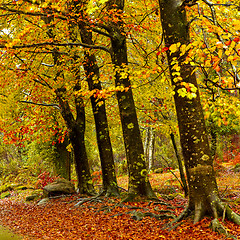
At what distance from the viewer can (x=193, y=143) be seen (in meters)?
5.15

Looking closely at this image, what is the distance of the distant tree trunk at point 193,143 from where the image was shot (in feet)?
16.6

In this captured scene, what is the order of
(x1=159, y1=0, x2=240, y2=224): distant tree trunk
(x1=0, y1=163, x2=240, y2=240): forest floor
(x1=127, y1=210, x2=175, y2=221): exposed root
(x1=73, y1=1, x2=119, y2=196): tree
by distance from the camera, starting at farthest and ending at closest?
1. (x1=73, y1=1, x2=119, y2=196): tree
2. (x1=127, y1=210, x2=175, y2=221): exposed root
3. (x1=159, y1=0, x2=240, y2=224): distant tree trunk
4. (x1=0, y1=163, x2=240, y2=240): forest floor

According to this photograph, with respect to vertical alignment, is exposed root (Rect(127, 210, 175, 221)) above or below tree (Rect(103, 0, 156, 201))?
below

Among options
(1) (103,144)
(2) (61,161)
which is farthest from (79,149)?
(2) (61,161)

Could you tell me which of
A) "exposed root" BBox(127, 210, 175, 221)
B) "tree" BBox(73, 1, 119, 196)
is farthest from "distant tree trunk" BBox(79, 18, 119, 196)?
"exposed root" BBox(127, 210, 175, 221)

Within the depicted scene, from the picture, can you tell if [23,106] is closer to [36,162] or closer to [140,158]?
[140,158]

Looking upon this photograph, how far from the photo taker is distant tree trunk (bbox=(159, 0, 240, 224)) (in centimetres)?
507

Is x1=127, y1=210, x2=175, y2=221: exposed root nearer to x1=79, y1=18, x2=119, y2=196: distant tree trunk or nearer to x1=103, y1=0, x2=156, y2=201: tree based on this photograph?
x1=103, y1=0, x2=156, y2=201: tree

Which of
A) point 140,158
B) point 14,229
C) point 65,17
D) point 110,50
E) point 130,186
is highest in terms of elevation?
point 65,17

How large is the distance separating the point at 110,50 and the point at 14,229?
21.4ft

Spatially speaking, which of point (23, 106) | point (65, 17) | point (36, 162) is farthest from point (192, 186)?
point (36, 162)

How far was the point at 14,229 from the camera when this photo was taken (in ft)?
24.6

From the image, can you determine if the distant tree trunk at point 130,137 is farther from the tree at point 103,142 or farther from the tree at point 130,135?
the tree at point 103,142

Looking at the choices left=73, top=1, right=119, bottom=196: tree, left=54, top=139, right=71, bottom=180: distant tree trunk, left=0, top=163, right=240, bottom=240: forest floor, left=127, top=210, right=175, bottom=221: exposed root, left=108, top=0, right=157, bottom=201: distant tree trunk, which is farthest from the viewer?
left=54, top=139, right=71, bottom=180: distant tree trunk
